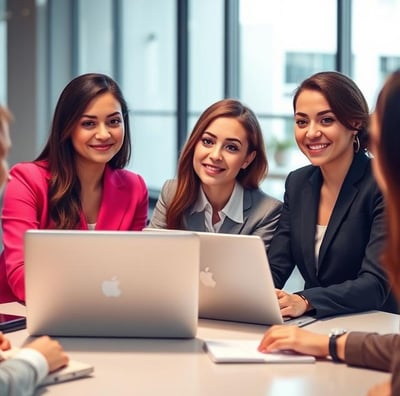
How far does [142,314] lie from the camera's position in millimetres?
2217

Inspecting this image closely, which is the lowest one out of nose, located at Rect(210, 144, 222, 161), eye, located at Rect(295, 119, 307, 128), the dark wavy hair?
nose, located at Rect(210, 144, 222, 161)

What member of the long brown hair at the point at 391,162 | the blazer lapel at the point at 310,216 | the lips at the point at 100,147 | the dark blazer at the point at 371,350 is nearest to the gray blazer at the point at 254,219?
the blazer lapel at the point at 310,216

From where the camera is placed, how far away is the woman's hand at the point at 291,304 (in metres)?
2.46

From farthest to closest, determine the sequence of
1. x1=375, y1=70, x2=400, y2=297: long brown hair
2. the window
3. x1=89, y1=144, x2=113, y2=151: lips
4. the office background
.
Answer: the window, the office background, x1=89, y1=144, x2=113, y2=151: lips, x1=375, y1=70, x2=400, y2=297: long brown hair

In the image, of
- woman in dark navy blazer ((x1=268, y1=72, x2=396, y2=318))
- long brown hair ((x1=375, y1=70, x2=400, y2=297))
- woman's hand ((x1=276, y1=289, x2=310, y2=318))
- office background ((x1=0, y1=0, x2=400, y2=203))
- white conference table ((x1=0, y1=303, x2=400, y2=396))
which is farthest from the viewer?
office background ((x1=0, y1=0, x2=400, y2=203))

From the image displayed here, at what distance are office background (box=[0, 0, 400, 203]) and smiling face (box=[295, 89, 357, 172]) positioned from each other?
1729 mm

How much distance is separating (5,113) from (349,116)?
125cm

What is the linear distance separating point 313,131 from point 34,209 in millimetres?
883

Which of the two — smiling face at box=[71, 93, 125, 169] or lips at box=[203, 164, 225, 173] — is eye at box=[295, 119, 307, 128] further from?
smiling face at box=[71, 93, 125, 169]

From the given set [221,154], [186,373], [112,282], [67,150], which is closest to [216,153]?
[221,154]

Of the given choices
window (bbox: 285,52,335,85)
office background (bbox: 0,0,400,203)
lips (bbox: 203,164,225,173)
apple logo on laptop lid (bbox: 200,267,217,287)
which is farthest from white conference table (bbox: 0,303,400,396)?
window (bbox: 285,52,335,85)

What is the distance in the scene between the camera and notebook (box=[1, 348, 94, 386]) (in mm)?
1946

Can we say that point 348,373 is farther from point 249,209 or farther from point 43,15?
point 43,15

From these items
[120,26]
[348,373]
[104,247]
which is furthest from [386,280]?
[120,26]
